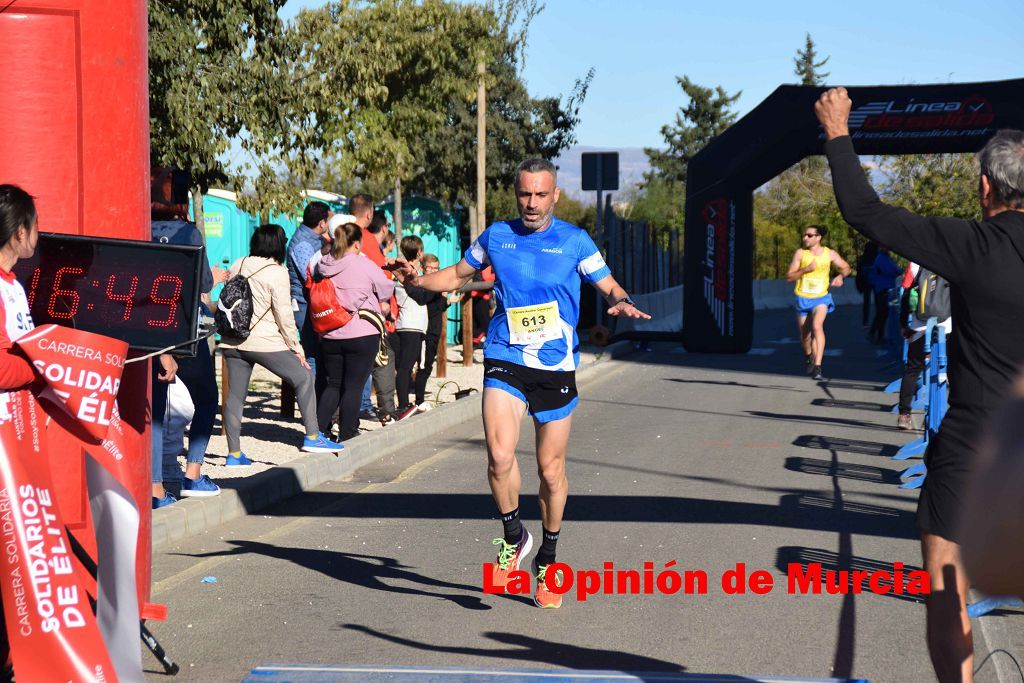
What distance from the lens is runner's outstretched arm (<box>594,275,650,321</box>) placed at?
6238mm

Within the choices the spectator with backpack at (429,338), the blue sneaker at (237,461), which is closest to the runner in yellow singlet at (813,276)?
the spectator with backpack at (429,338)

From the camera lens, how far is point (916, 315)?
1077cm

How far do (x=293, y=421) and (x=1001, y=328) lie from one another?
9.67 metres

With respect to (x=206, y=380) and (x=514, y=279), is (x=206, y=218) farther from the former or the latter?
(x=514, y=279)

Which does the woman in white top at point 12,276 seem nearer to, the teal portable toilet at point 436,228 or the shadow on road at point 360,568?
the shadow on road at point 360,568

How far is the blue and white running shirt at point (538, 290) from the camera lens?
20.7ft

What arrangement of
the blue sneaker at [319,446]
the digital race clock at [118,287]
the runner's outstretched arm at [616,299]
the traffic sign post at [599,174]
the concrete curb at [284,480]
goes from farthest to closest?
the traffic sign post at [599,174]
the blue sneaker at [319,446]
the concrete curb at [284,480]
the runner's outstretched arm at [616,299]
the digital race clock at [118,287]

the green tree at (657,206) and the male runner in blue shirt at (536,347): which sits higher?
the green tree at (657,206)

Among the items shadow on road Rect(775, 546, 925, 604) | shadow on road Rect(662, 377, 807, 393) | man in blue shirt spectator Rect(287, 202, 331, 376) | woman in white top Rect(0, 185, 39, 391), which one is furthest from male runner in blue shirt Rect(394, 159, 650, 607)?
shadow on road Rect(662, 377, 807, 393)

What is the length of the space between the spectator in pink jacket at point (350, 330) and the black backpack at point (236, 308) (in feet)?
4.57

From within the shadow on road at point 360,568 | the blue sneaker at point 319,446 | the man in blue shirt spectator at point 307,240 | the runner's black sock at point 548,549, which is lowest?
the shadow on road at point 360,568

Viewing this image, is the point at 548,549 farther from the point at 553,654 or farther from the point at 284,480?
the point at 284,480

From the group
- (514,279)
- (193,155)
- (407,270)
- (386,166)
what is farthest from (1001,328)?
(386,166)

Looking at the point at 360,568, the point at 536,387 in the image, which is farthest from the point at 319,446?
the point at 536,387
